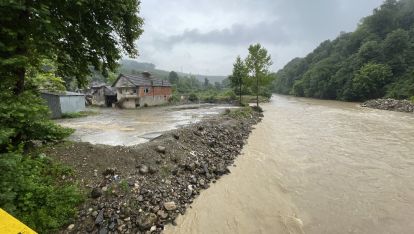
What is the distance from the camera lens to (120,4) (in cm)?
668

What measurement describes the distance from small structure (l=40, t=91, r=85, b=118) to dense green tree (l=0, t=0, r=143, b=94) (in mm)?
18149

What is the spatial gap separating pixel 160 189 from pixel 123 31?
529 cm

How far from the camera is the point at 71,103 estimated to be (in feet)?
87.4

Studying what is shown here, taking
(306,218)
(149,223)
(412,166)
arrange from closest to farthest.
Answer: (149,223) < (306,218) < (412,166)

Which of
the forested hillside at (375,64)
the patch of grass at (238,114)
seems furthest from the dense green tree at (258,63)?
the forested hillside at (375,64)

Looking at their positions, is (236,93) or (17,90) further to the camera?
(236,93)

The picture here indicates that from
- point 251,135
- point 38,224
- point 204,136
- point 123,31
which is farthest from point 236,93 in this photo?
point 38,224

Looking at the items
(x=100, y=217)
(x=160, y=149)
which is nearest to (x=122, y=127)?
(x=160, y=149)

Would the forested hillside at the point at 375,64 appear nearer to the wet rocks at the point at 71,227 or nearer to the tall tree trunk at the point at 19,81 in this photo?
the wet rocks at the point at 71,227

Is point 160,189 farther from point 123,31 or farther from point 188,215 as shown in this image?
point 123,31

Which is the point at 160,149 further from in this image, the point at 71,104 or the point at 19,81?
the point at 71,104

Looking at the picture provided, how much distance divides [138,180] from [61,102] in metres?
22.3

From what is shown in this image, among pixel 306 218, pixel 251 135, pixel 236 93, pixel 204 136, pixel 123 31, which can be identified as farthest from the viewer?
pixel 236 93

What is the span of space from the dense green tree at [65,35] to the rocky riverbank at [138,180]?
2.58m
